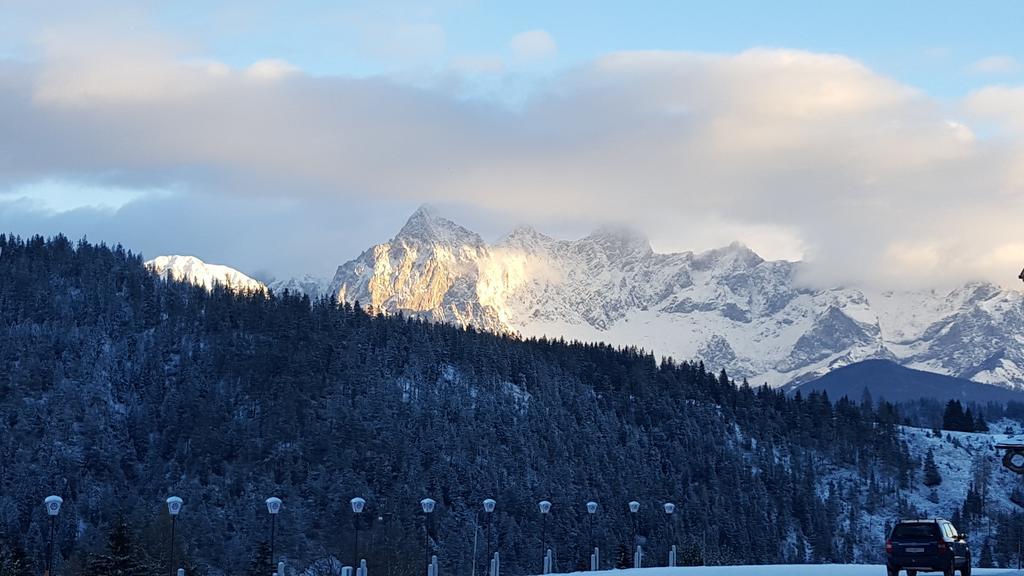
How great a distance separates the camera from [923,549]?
202 feet

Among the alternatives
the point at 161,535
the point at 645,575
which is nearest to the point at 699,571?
the point at 645,575

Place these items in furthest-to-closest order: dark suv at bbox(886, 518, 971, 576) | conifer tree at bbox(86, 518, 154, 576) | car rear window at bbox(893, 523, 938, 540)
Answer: conifer tree at bbox(86, 518, 154, 576), car rear window at bbox(893, 523, 938, 540), dark suv at bbox(886, 518, 971, 576)

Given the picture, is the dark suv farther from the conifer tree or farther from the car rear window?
the conifer tree

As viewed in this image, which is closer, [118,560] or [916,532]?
[916,532]

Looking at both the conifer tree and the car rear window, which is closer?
the car rear window

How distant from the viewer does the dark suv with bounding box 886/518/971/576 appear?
61188 millimetres

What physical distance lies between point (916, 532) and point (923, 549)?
77cm

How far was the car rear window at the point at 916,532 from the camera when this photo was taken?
202ft

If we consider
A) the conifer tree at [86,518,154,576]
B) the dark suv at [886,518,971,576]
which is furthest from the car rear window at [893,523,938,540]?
the conifer tree at [86,518,154,576]

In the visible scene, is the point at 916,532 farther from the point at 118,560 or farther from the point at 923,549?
the point at 118,560

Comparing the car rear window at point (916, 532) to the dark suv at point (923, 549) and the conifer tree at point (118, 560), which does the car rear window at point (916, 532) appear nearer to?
the dark suv at point (923, 549)

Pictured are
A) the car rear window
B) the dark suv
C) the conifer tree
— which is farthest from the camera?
the conifer tree

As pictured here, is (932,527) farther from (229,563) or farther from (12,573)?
(229,563)

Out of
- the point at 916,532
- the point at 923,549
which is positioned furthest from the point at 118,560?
the point at 923,549
